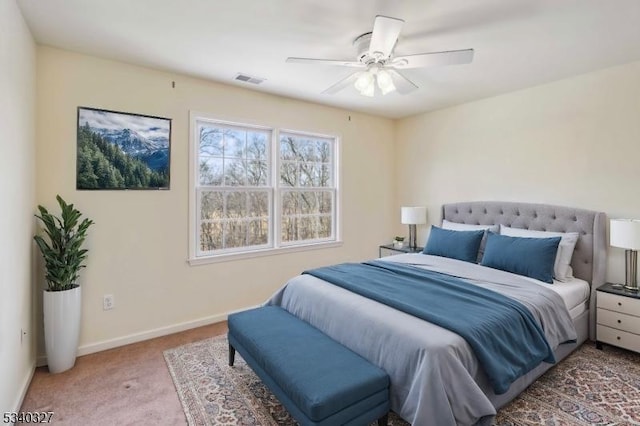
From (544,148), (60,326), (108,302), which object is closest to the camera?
(60,326)

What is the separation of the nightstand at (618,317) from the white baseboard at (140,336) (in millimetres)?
3532

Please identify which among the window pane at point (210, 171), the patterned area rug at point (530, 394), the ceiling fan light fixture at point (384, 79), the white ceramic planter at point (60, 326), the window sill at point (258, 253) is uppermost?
the ceiling fan light fixture at point (384, 79)

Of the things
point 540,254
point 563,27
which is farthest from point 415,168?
point 563,27

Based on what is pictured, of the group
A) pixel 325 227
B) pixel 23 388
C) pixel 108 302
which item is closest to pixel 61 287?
pixel 108 302

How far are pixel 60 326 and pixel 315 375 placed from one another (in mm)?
2066

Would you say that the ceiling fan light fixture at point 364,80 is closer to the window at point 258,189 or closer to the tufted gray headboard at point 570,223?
the window at point 258,189

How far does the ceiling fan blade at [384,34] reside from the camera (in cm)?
183

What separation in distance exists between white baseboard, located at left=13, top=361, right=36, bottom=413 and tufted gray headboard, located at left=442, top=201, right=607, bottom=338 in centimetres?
437

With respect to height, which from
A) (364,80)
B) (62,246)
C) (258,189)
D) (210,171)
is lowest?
(62,246)

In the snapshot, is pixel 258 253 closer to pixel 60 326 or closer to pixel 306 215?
pixel 306 215

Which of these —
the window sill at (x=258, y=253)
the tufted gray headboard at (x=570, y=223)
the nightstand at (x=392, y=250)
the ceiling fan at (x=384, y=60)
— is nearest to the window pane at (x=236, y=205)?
the window sill at (x=258, y=253)

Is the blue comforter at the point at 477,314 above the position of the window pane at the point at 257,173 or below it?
below

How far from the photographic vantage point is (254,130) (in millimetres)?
3779

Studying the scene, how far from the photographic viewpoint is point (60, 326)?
244 centimetres
